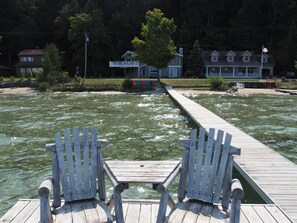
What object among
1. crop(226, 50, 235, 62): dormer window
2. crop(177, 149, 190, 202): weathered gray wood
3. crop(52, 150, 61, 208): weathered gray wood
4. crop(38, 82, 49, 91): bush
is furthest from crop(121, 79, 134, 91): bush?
crop(52, 150, 61, 208): weathered gray wood

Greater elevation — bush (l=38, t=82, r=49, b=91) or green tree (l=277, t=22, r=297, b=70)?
green tree (l=277, t=22, r=297, b=70)

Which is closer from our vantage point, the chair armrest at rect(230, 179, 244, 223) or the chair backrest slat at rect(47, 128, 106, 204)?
the chair armrest at rect(230, 179, 244, 223)

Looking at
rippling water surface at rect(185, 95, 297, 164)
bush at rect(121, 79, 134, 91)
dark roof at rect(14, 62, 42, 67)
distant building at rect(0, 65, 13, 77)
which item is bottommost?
rippling water surface at rect(185, 95, 297, 164)

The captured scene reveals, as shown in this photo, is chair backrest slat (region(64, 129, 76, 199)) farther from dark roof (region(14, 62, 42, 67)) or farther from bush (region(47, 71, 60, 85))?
dark roof (region(14, 62, 42, 67))

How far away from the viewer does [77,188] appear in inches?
173

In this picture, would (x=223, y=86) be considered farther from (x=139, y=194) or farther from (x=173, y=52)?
(x=139, y=194)

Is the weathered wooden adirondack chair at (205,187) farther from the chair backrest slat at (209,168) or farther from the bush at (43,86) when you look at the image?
the bush at (43,86)

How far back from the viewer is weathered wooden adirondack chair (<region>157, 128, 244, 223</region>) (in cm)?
402

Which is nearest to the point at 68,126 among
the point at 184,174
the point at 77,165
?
the point at 77,165

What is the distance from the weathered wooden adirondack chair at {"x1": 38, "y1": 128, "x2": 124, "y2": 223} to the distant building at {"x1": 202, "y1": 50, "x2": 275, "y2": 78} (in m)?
54.5

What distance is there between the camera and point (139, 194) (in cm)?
752

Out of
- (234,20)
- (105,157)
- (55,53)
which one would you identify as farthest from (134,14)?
(105,157)

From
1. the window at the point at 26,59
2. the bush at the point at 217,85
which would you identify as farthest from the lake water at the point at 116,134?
the window at the point at 26,59

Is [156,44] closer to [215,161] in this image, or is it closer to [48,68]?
[48,68]
